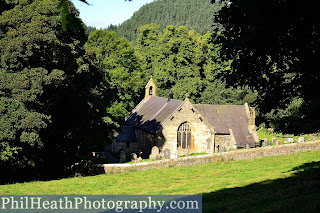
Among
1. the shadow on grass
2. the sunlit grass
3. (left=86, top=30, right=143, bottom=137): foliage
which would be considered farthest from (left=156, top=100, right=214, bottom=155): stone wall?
the shadow on grass

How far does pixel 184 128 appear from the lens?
43.1 m

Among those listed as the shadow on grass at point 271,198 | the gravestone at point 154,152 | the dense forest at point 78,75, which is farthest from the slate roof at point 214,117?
the shadow on grass at point 271,198

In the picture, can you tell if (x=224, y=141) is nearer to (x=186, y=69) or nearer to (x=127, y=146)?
(x=127, y=146)

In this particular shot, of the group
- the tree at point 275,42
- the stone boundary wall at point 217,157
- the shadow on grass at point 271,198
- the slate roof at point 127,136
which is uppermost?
the tree at point 275,42

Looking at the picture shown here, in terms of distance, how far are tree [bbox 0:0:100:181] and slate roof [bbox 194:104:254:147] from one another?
2292cm

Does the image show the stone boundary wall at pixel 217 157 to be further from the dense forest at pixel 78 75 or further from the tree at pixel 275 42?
the tree at pixel 275 42

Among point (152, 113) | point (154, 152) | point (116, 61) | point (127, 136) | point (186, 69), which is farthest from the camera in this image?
point (186, 69)

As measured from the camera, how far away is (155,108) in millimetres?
47750

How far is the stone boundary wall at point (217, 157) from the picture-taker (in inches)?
1163

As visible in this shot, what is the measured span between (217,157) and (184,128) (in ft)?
34.2

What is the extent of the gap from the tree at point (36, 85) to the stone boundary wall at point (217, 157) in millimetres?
4327

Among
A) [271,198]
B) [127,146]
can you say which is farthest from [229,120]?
[271,198]

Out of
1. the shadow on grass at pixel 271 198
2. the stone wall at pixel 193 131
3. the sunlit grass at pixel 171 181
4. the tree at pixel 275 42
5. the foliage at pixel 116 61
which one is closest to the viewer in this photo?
the tree at pixel 275 42

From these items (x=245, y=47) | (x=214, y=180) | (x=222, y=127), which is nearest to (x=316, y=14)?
(x=245, y=47)
